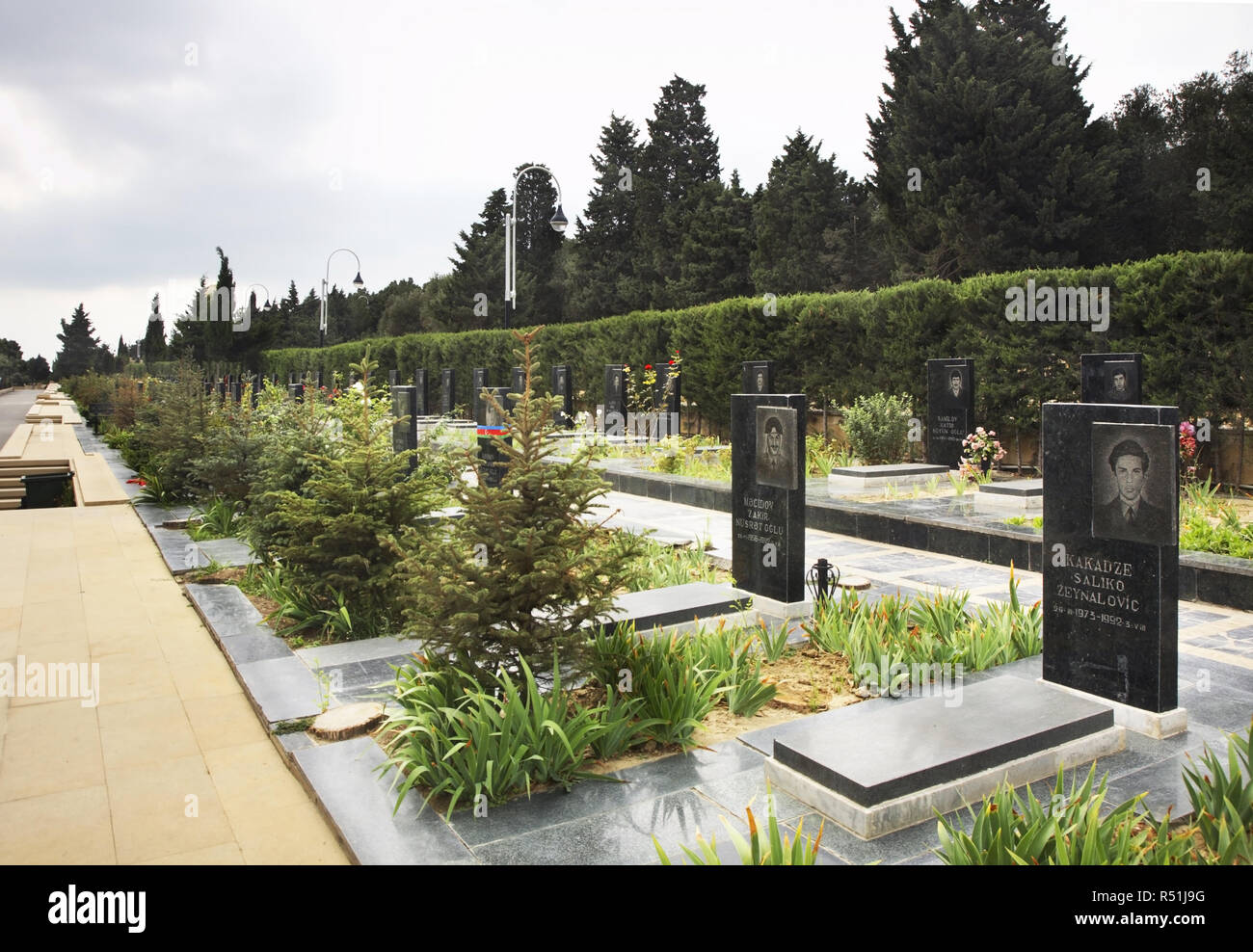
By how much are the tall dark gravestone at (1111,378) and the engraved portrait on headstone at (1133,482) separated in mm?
5947

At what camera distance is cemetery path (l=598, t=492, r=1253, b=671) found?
20.2 ft

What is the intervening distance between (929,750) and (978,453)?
404 inches

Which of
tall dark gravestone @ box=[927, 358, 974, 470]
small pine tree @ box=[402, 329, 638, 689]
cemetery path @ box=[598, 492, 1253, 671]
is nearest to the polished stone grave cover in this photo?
small pine tree @ box=[402, 329, 638, 689]

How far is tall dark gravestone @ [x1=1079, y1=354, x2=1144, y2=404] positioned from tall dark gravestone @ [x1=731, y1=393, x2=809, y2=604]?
498 cm

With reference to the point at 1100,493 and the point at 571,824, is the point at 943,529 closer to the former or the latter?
the point at 1100,493

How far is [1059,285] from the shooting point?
540 inches

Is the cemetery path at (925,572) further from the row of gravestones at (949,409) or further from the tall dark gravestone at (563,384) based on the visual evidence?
the tall dark gravestone at (563,384)

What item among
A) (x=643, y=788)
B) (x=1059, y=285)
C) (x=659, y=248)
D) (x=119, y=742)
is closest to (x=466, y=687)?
(x=643, y=788)

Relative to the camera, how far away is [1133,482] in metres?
4.47

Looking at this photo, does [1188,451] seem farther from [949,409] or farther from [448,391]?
[448,391]
